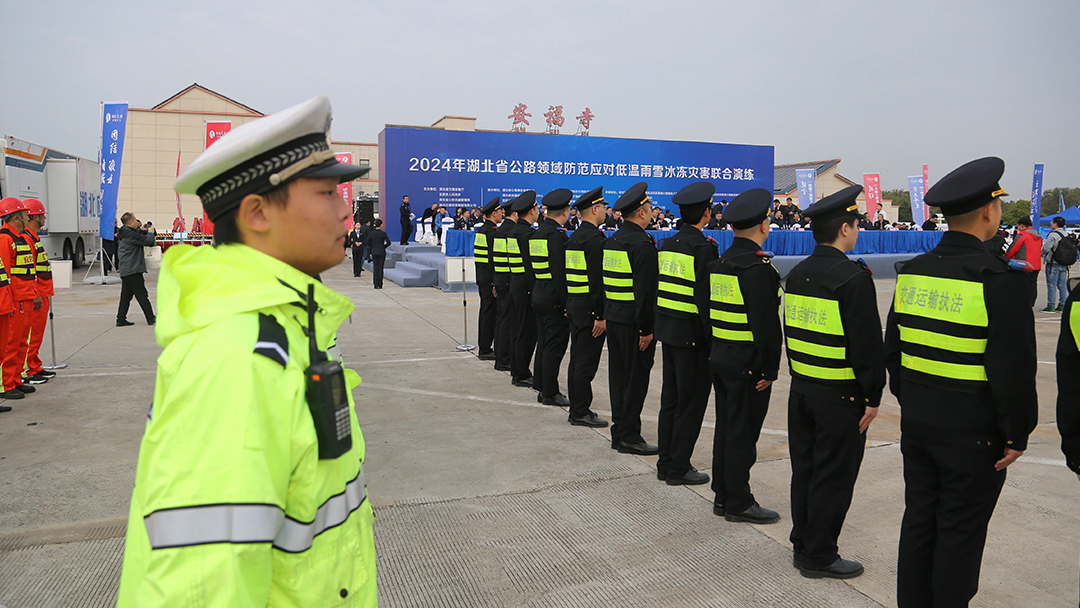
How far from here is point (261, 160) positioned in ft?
4.15

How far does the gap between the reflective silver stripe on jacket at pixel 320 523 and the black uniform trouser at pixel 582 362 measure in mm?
4846

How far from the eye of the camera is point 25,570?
3.59 m

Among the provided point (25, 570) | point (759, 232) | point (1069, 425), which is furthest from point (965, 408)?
point (25, 570)

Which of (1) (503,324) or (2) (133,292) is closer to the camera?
(1) (503,324)

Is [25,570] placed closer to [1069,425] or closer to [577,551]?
[577,551]

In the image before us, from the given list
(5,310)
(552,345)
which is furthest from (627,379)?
(5,310)

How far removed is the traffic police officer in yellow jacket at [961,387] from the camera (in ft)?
8.79

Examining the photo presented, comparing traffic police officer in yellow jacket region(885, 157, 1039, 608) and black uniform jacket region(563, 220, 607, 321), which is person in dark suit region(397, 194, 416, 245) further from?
traffic police officer in yellow jacket region(885, 157, 1039, 608)

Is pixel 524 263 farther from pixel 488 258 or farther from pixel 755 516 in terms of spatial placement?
pixel 755 516

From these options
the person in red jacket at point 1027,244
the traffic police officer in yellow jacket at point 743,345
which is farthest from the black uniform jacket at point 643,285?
the person in red jacket at point 1027,244

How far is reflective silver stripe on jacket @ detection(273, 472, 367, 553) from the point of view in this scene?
117cm

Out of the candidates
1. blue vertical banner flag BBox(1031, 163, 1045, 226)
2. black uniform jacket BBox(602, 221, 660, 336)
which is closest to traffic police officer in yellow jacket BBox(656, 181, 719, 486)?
black uniform jacket BBox(602, 221, 660, 336)

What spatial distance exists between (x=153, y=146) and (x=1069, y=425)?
135 feet

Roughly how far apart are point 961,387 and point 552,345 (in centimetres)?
442
